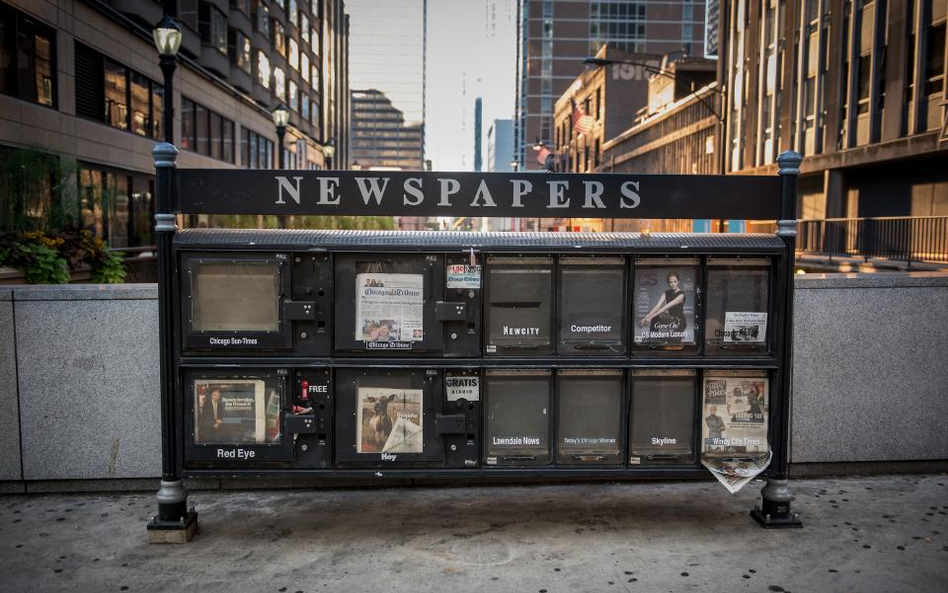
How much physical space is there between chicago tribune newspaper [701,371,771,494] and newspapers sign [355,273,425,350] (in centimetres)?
227

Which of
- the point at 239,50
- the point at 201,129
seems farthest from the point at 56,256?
the point at 239,50

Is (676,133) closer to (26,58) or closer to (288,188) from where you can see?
(26,58)

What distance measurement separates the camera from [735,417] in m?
5.19

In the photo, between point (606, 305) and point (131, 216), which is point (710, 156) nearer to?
point (131, 216)

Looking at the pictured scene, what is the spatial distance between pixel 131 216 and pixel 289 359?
24588 millimetres

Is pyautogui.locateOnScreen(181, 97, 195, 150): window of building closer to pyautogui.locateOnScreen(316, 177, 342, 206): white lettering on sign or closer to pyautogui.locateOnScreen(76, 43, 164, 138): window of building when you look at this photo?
pyautogui.locateOnScreen(76, 43, 164, 138): window of building

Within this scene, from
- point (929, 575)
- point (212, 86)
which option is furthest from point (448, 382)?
point (212, 86)

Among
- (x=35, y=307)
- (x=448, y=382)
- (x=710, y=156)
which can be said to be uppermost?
(x=710, y=156)

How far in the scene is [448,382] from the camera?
5059 millimetres

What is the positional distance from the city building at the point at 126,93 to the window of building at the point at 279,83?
0.44 meters

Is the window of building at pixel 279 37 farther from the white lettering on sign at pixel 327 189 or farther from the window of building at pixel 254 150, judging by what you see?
the white lettering on sign at pixel 327 189

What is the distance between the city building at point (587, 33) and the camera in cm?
11638

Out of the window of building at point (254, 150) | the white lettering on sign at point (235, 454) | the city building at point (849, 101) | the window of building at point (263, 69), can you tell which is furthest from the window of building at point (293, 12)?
the white lettering on sign at point (235, 454)

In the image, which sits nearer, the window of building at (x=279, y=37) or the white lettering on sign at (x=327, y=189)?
the white lettering on sign at (x=327, y=189)
